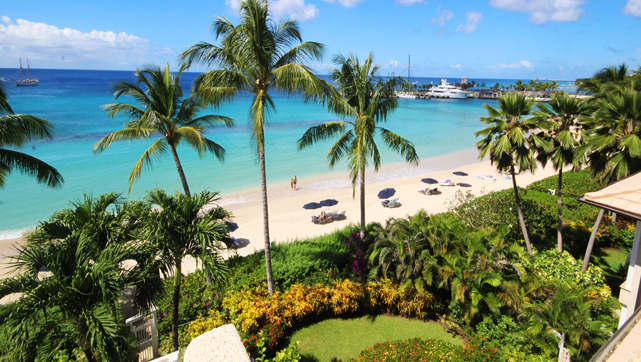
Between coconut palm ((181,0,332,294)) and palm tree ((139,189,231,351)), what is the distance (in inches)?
104

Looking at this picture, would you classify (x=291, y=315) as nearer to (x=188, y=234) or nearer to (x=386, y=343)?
(x=386, y=343)

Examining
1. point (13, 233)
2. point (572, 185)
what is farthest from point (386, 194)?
point (13, 233)

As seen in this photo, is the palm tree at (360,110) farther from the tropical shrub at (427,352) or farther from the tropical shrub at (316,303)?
the tropical shrub at (427,352)

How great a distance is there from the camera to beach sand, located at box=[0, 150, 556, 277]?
17281 millimetres

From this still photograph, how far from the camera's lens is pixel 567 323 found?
7086mm

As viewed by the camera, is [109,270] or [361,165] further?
[361,165]

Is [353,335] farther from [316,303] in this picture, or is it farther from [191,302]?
[191,302]

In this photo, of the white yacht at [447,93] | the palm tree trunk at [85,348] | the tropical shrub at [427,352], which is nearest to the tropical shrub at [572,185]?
the tropical shrub at [427,352]

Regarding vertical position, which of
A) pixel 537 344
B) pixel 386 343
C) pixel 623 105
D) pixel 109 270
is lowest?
pixel 386 343

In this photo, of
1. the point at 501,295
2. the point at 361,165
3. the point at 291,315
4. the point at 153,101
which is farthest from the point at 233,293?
the point at 501,295

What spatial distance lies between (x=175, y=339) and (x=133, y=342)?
98cm

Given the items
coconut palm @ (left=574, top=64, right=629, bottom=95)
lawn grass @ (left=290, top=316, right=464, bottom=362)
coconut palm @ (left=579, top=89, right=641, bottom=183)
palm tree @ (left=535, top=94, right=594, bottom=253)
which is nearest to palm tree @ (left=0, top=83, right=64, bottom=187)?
lawn grass @ (left=290, top=316, right=464, bottom=362)

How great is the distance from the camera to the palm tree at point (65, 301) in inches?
200

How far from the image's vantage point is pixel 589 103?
10953mm
